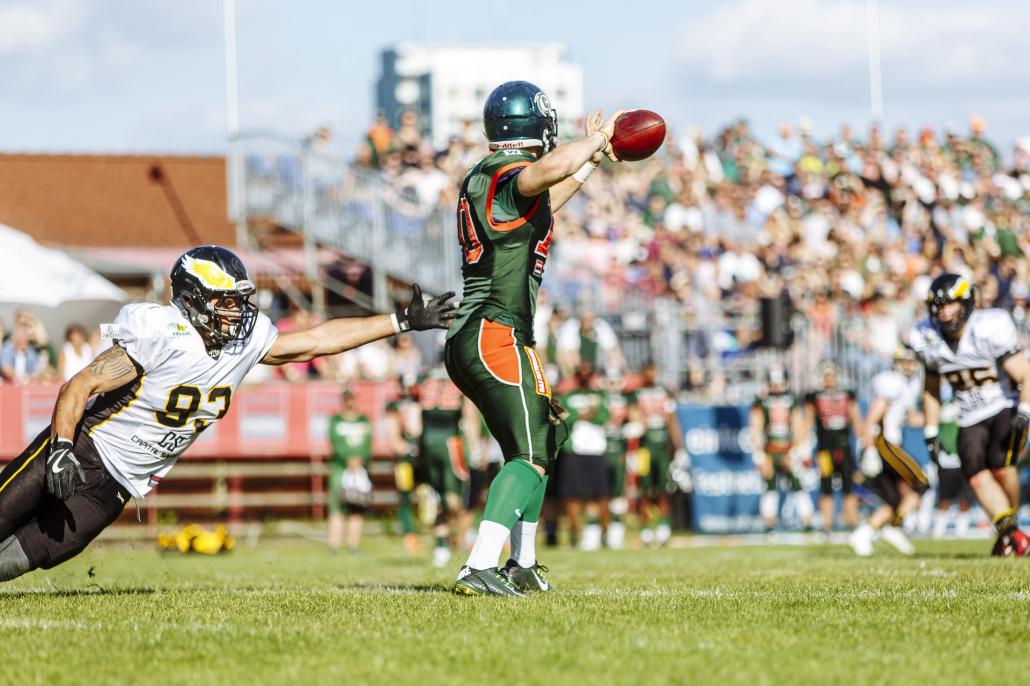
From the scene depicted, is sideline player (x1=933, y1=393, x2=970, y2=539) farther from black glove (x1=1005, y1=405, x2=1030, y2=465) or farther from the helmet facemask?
the helmet facemask

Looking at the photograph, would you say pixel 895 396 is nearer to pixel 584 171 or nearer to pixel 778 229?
pixel 778 229

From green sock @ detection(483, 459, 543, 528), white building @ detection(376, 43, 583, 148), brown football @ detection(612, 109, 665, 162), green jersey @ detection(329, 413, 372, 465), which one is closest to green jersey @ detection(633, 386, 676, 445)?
green jersey @ detection(329, 413, 372, 465)

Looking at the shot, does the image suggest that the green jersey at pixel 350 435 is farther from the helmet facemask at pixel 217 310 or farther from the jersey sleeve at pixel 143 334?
the jersey sleeve at pixel 143 334

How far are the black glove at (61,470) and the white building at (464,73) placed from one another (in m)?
62.5

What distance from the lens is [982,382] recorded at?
977 cm

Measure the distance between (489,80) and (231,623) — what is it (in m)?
71.4

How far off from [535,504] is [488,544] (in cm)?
47

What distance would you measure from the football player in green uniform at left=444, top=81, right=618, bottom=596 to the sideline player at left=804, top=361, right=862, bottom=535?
1134cm

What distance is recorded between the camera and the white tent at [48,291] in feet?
55.3

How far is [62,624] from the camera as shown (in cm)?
553

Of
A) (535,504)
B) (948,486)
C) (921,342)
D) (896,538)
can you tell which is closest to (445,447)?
(896,538)

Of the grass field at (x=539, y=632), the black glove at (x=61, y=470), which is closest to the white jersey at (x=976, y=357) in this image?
the grass field at (x=539, y=632)

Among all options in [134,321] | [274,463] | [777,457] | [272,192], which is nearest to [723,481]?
[777,457]

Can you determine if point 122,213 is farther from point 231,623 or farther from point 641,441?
point 231,623
